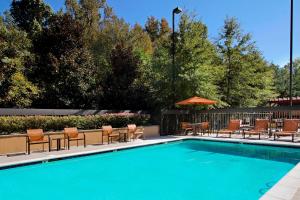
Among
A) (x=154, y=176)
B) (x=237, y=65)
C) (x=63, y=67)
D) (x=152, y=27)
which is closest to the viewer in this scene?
(x=154, y=176)

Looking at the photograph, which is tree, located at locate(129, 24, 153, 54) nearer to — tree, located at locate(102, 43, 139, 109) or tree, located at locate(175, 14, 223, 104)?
tree, located at locate(102, 43, 139, 109)

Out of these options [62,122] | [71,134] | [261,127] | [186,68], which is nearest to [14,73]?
[62,122]

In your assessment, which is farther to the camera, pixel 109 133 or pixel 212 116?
pixel 212 116

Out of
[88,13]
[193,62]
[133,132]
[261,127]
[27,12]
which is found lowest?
[133,132]

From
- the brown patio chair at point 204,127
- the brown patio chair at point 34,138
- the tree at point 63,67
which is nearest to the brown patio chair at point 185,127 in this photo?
the brown patio chair at point 204,127

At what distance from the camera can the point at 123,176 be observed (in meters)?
8.38

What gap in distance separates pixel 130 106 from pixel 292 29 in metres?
10.1

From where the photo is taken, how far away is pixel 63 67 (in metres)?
17.3

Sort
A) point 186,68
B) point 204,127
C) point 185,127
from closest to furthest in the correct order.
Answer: point 185,127 < point 204,127 < point 186,68

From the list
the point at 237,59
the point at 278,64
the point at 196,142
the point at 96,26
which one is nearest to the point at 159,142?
the point at 196,142

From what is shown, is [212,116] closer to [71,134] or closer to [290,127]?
[290,127]

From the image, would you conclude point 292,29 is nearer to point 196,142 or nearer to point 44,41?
point 196,142

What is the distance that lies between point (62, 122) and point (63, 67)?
224 inches

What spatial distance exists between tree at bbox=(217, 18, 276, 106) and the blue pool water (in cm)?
1025
